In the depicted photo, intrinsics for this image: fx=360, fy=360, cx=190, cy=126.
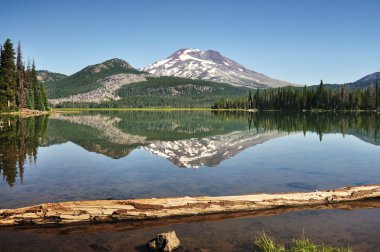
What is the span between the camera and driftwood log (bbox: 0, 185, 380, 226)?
1648cm

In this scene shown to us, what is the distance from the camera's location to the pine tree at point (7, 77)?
321 feet

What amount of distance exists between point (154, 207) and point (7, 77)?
319ft

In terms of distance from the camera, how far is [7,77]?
99938mm

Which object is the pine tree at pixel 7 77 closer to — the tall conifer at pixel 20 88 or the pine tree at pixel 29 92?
the tall conifer at pixel 20 88

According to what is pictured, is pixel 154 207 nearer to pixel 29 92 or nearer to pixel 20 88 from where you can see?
pixel 20 88

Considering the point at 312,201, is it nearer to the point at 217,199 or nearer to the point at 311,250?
the point at 217,199

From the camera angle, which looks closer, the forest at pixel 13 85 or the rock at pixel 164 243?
the rock at pixel 164 243

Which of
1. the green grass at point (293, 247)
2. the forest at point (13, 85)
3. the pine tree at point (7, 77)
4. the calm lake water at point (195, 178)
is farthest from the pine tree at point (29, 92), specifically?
the green grass at point (293, 247)

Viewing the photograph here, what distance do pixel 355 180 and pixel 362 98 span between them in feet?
612

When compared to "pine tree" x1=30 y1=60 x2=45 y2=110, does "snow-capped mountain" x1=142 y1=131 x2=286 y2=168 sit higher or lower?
lower

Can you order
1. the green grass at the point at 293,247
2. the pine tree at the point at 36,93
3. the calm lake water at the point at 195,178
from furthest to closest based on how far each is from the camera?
the pine tree at the point at 36,93, the calm lake water at the point at 195,178, the green grass at the point at 293,247

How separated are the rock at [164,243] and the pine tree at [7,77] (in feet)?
311

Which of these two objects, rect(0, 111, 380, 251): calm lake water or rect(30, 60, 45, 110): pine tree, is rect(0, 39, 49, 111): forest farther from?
rect(0, 111, 380, 251): calm lake water

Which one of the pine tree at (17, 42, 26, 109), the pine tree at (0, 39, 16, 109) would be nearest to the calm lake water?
the pine tree at (0, 39, 16, 109)
